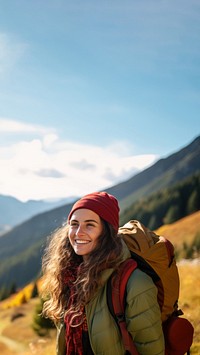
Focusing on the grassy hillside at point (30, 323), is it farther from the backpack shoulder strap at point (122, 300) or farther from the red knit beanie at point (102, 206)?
the red knit beanie at point (102, 206)

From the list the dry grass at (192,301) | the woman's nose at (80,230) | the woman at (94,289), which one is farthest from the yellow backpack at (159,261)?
the dry grass at (192,301)

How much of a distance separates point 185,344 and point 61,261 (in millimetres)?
1807

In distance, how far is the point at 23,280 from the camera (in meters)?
185

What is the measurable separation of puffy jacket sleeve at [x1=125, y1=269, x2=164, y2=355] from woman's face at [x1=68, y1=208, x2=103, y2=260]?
0.67 metres

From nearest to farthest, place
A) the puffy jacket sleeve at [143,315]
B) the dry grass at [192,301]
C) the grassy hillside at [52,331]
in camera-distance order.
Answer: the puffy jacket sleeve at [143,315] < the dry grass at [192,301] < the grassy hillside at [52,331]

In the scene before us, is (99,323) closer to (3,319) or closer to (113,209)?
(113,209)

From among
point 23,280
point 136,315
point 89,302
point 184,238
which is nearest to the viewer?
point 136,315

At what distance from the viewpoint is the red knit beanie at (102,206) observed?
4.19 m

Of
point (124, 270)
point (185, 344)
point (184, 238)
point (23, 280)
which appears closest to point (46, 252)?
point (124, 270)

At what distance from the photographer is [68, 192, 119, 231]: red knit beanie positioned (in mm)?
4191

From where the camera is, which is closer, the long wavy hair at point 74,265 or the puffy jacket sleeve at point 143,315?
the puffy jacket sleeve at point 143,315

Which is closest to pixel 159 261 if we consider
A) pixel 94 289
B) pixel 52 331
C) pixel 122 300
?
pixel 122 300

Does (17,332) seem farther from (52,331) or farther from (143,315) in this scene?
(143,315)

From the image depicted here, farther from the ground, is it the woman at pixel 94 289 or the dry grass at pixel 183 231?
the woman at pixel 94 289
